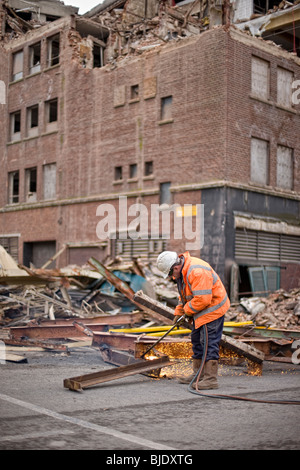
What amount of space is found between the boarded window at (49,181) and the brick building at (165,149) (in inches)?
3.2

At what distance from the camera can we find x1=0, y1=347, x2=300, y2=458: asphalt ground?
449cm

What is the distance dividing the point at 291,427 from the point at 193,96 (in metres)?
18.7

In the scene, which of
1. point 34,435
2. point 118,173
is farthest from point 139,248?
point 34,435

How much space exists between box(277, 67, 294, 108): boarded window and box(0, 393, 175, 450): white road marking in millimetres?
20070

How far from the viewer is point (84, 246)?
26141mm

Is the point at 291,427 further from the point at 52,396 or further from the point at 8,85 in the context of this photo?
the point at 8,85

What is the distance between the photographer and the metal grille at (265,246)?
22.1 metres

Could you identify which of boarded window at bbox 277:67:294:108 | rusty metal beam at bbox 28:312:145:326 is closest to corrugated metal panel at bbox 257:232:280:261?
boarded window at bbox 277:67:294:108

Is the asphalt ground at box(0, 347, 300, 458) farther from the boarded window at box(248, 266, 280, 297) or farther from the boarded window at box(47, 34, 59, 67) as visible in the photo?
the boarded window at box(47, 34, 59, 67)

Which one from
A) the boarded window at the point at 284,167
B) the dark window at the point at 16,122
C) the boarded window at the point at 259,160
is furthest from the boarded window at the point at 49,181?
the boarded window at the point at 284,167

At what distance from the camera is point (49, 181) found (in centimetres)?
2867

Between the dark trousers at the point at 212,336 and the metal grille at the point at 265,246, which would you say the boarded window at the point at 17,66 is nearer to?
the metal grille at the point at 265,246

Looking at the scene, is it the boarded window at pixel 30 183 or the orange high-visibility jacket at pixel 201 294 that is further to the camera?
the boarded window at pixel 30 183

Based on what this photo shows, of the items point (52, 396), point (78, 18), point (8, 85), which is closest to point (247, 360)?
point (52, 396)
